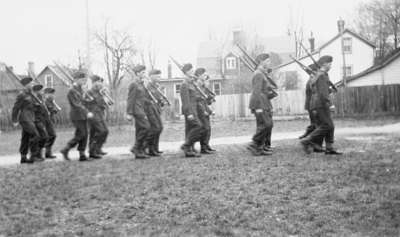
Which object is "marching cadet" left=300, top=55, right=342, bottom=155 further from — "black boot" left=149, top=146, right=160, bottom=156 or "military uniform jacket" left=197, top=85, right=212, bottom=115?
"black boot" left=149, top=146, right=160, bottom=156

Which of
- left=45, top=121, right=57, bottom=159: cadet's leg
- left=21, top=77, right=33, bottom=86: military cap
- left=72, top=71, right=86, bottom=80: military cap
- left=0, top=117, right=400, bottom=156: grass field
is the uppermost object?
left=72, top=71, right=86, bottom=80: military cap

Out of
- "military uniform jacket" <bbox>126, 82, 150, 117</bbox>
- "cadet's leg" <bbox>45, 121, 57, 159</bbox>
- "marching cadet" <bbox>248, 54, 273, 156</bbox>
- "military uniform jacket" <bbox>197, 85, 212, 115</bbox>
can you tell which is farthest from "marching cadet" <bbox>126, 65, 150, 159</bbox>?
"cadet's leg" <bbox>45, 121, 57, 159</bbox>

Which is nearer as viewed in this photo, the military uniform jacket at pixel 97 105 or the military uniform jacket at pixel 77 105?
the military uniform jacket at pixel 77 105

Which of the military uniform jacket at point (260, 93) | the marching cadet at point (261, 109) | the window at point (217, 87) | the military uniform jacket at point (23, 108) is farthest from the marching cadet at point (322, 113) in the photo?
the window at point (217, 87)

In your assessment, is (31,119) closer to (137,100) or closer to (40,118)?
(40,118)

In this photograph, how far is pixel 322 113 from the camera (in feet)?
35.4

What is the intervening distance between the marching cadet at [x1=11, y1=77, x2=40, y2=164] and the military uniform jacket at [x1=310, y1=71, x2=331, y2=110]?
632cm

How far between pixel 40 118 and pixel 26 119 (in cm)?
97

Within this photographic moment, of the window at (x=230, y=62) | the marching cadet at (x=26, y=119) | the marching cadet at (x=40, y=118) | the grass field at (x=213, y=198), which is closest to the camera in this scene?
the grass field at (x=213, y=198)

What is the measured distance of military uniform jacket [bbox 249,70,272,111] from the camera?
11211 mm

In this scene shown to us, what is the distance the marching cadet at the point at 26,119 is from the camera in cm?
1194

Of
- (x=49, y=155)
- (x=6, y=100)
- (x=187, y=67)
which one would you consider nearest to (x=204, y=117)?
(x=187, y=67)

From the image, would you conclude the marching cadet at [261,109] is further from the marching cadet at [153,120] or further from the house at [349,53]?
the house at [349,53]

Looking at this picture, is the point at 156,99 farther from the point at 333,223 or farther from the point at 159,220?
the point at 333,223
